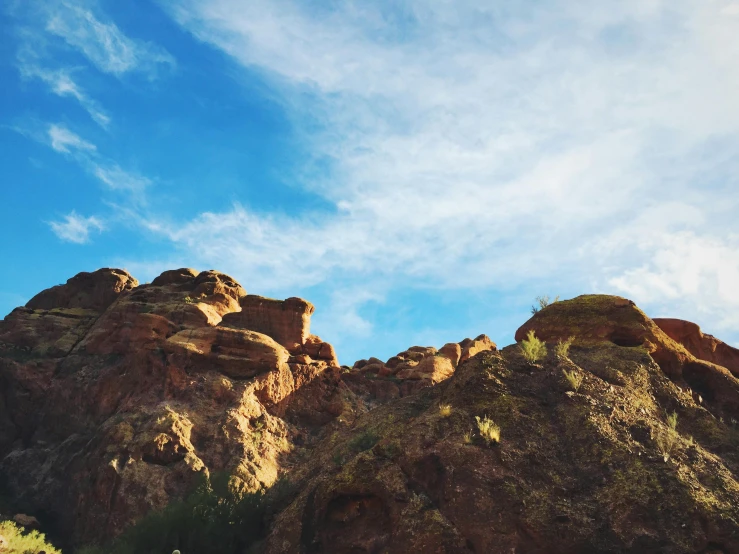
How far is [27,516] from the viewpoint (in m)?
33.5

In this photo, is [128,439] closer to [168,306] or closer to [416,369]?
[168,306]

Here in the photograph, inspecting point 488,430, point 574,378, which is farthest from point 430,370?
point 488,430

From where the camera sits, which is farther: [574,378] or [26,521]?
[26,521]

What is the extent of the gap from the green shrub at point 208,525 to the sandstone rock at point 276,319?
74.1 ft

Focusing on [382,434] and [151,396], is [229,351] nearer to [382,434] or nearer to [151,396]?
[151,396]

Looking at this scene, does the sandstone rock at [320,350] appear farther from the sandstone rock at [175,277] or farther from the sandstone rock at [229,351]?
the sandstone rock at [175,277]

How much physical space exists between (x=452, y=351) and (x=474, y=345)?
2719 mm

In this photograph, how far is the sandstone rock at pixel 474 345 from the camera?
49406mm

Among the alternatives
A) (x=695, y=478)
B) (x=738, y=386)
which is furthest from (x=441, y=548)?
(x=738, y=386)

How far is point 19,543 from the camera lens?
2644 centimetres

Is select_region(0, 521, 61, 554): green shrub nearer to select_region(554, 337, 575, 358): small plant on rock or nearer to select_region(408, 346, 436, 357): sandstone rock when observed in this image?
select_region(554, 337, 575, 358): small plant on rock

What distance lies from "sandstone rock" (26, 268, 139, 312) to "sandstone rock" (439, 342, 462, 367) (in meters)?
24.9

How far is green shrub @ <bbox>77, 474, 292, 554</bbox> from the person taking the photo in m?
18.3

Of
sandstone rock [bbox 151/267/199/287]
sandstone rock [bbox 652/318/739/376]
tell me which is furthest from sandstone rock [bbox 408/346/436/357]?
sandstone rock [bbox 652/318/739/376]
